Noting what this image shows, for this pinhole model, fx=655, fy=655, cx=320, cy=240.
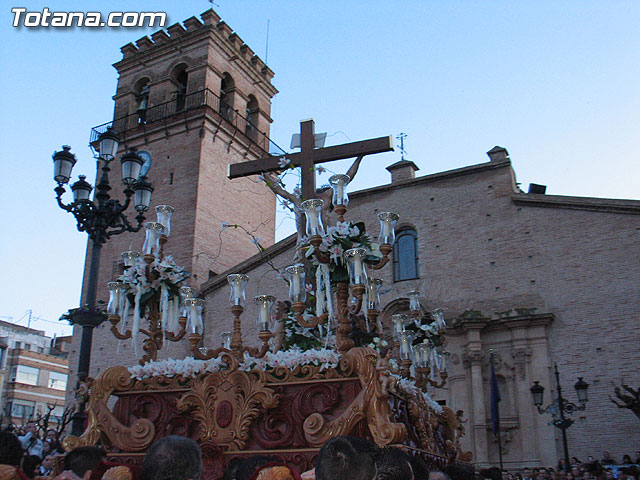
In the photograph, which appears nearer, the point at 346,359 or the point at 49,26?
the point at 346,359

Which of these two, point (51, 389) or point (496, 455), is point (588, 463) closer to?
point (496, 455)

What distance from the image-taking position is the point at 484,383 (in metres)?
19.2

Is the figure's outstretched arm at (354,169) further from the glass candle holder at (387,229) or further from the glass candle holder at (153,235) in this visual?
the glass candle holder at (153,235)

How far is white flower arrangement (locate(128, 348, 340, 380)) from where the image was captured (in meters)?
6.32

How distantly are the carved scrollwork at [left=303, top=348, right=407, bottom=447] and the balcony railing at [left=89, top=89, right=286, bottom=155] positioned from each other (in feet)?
71.2

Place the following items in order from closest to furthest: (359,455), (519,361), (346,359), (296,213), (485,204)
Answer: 1. (359,455)
2. (346,359)
3. (296,213)
4. (519,361)
5. (485,204)

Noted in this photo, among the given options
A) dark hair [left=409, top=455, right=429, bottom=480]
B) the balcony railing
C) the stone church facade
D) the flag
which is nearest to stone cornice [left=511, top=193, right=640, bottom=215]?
the stone church facade

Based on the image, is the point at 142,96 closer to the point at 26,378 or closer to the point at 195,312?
the point at 195,312

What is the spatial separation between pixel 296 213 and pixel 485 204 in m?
12.8

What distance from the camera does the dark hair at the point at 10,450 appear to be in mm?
3387

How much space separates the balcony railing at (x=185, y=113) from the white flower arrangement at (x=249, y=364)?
20687 mm

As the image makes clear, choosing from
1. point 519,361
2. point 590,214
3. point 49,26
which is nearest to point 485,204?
point 590,214

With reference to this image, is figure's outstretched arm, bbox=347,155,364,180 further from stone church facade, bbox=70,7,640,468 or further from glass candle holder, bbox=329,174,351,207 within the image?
stone church facade, bbox=70,7,640,468

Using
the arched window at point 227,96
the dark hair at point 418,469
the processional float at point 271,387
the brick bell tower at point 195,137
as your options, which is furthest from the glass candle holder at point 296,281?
the arched window at point 227,96
